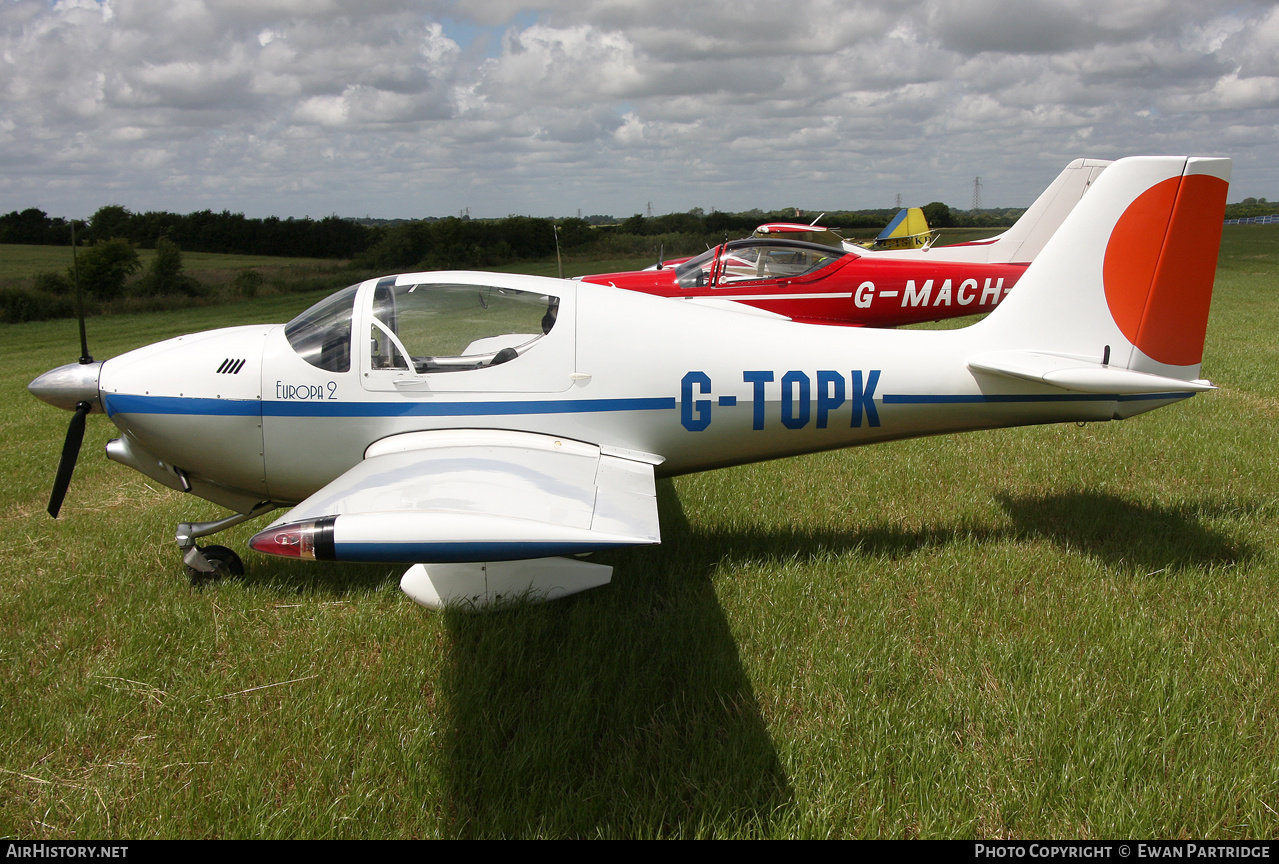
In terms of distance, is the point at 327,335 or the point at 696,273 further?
the point at 696,273

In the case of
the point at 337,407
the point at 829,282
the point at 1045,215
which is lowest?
the point at 337,407

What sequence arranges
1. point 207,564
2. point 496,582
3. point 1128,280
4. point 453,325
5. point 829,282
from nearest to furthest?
1. point 496,582
2. point 453,325
3. point 207,564
4. point 1128,280
5. point 829,282

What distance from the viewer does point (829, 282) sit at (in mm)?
11758

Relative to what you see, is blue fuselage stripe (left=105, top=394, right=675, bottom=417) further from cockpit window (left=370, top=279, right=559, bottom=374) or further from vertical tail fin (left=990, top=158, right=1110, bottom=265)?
vertical tail fin (left=990, top=158, right=1110, bottom=265)

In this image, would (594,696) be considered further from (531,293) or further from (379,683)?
(531,293)

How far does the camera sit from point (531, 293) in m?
5.06

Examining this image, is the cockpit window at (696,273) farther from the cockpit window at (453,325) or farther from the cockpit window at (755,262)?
the cockpit window at (453,325)

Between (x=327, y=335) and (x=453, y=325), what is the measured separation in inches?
31.1

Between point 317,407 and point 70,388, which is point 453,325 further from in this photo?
point 70,388

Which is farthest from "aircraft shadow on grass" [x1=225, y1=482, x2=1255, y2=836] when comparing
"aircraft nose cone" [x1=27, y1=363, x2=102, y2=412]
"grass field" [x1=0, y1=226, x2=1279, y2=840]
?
"aircraft nose cone" [x1=27, y1=363, x2=102, y2=412]

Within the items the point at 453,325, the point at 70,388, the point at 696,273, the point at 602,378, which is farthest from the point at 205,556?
the point at 696,273

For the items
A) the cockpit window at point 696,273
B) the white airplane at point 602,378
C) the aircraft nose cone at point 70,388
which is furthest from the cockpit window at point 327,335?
the cockpit window at point 696,273

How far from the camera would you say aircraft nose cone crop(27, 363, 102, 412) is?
4.84m

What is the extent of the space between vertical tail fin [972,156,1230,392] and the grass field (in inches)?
52.3
